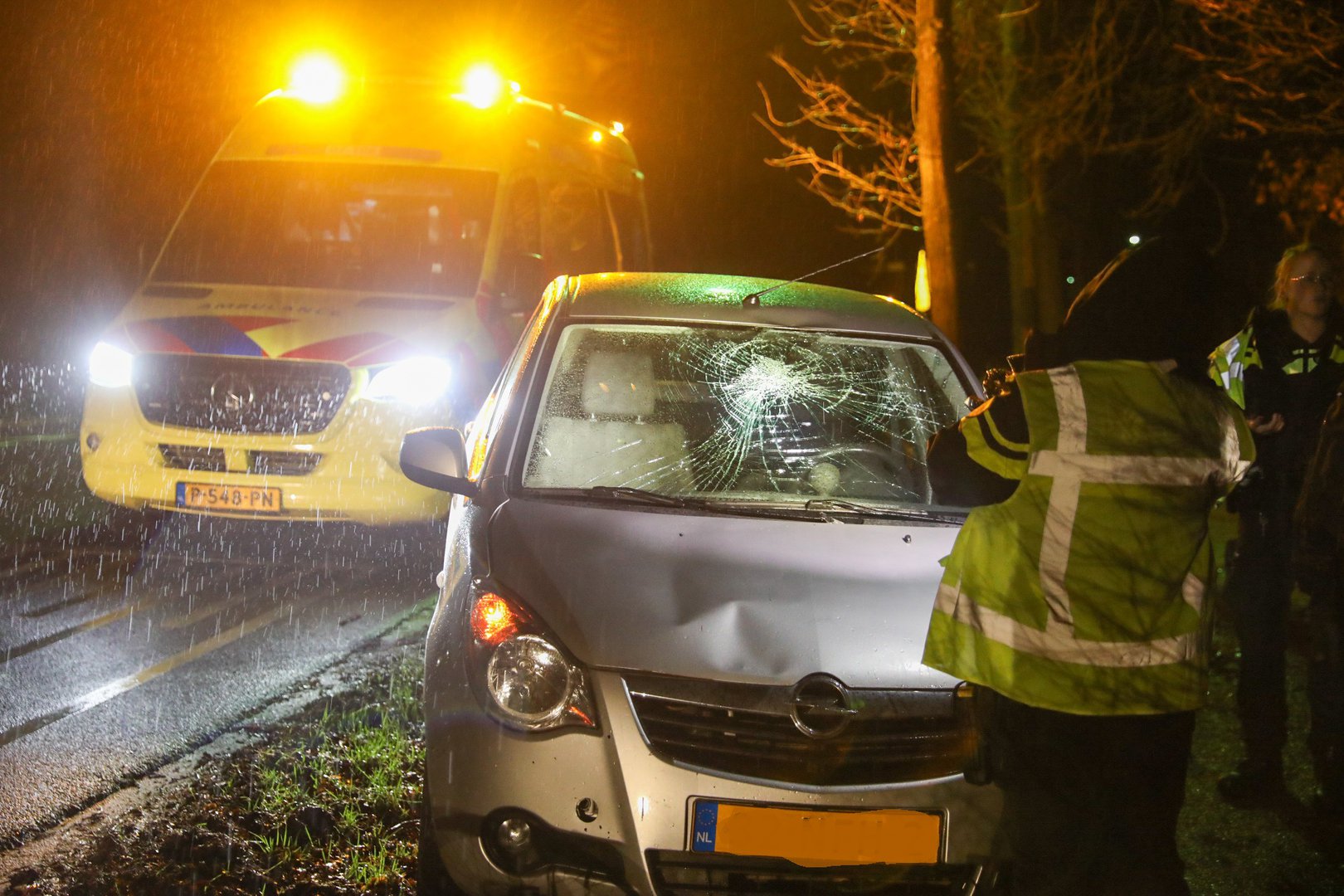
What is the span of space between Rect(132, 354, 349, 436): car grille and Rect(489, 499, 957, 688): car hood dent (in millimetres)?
3641

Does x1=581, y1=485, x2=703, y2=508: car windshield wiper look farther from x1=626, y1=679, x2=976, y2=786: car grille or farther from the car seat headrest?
x1=626, y1=679, x2=976, y2=786: car grille

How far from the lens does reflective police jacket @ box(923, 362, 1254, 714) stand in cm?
241

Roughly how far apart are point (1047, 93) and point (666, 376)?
10.7 metres

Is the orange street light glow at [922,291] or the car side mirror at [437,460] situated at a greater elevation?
the orange street light glow at [922,291]

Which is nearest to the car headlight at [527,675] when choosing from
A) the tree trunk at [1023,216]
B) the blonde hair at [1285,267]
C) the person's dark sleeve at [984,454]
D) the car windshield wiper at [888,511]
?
the person's dark sleeve at [984,454]

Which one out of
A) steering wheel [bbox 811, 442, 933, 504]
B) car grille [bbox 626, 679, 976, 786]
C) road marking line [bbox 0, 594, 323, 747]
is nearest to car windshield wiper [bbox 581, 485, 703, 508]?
steering wheel [bbox 811, 442, 933, 504]

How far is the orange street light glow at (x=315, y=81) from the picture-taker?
8.45 m

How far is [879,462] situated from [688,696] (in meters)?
1.43

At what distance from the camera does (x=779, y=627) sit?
9.64 feet

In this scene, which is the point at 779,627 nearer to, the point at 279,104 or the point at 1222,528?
the point at 279,104

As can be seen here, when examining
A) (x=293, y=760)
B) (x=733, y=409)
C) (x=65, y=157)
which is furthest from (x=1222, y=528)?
(x=65, y=157)

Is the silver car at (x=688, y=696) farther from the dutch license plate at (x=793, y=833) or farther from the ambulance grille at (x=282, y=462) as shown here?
the ambulance grille at (x=282, y=462)

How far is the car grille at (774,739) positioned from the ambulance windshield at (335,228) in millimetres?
4983

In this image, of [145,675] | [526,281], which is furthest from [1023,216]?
[145,675]
